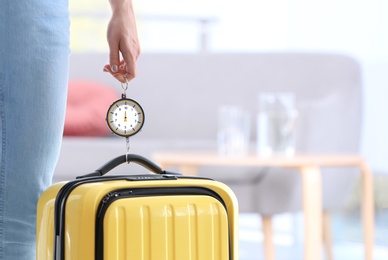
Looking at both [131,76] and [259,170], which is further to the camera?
[259,170]

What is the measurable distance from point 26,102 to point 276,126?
70.6 inches

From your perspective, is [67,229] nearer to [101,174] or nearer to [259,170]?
[101,174]

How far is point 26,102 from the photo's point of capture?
139 centimetres

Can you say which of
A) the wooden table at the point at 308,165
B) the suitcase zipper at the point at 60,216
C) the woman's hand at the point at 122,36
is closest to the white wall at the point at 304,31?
the wooden table at the point at 308,165

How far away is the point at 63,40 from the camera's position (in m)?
1.42

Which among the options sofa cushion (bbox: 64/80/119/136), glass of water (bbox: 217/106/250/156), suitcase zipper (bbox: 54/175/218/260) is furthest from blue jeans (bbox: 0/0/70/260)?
sofa cushion (bbox: 64/80/119/136)

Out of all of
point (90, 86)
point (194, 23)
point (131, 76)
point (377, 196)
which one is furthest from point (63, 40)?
point (194, 23)

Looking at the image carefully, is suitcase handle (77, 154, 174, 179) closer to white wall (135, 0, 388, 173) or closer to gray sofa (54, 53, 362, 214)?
gray sofa (54, 53, 362, 214)

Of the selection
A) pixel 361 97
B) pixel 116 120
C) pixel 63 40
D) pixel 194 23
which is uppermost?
pixel 194 23

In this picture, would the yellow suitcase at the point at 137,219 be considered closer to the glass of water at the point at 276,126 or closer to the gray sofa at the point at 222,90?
the glass of water at the point at 276,126

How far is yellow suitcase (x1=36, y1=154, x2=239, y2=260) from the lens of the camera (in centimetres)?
127

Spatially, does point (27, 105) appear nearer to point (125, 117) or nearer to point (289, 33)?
point (125, 117)

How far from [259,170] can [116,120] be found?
1983 millimetres

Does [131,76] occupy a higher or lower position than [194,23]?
lower
